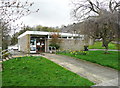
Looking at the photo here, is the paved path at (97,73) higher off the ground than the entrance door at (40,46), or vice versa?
the entrance door at (40,46)

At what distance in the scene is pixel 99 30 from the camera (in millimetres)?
9297

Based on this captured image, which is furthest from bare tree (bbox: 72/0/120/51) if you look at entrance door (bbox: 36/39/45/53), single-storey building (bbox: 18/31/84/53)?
entrance door (bbox: 36/39/45/53)

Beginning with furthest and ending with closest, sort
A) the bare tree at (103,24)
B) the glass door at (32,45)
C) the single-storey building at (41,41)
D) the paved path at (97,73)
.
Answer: the glass door at (32,45)
the single-storey building at (41,41)
the bare tree at (103,24)
the paved path at (97,73)

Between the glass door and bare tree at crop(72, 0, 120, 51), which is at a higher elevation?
bare tree at crop(72, 0, 120, 51)

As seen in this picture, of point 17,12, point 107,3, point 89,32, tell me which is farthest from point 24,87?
point 107,3

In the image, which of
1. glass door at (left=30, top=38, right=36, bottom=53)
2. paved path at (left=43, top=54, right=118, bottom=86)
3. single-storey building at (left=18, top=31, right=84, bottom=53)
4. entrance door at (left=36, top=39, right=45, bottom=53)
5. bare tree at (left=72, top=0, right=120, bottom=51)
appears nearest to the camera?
paved path at (left=43, top=54, right=118, bottom=86)

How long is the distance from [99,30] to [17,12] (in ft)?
26.2

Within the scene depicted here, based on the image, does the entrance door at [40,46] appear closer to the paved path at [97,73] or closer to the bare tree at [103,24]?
the bare tree at [103,24]

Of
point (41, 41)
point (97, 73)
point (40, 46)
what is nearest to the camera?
point (97, 73)

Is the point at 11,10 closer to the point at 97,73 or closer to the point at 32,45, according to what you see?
the point at 97,73

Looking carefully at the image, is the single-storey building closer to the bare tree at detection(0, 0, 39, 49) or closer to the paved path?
the paved path

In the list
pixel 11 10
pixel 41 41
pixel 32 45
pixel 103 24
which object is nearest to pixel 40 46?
pixel 41 41

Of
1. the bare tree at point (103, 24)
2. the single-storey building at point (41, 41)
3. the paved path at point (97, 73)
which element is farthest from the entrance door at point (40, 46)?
the paved path at point (97, 73)

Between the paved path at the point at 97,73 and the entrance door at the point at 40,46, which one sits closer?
the paved path at the point at 97,73
